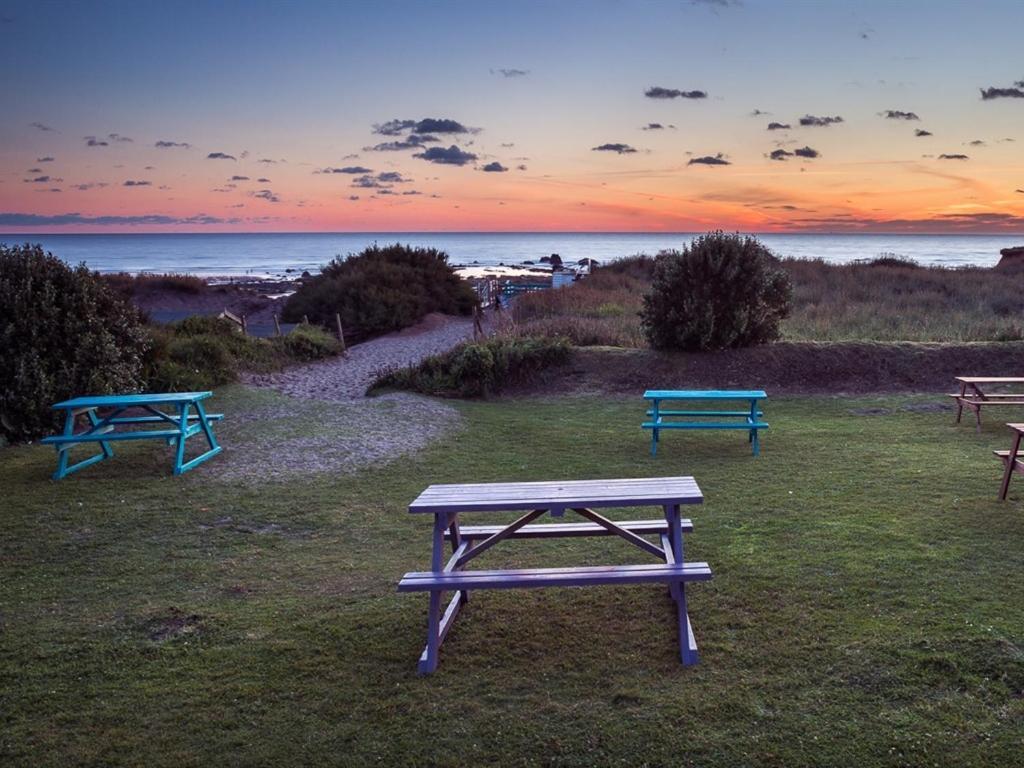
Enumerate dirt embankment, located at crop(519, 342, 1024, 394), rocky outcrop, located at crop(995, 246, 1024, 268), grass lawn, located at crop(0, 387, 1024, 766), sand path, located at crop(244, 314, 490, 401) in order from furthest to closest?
rocky outcrop, located at crop(995, 246, 1024, 268), sand path, located at crop(244, 314, 490, 401), dirt embankment, located at crop(519, 342, 1024, 394), grass lawn, located at crop(0, 387, 1024, 766)

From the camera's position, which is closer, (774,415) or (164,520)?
(164,520)

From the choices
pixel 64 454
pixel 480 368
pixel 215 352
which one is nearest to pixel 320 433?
pixel 64 454

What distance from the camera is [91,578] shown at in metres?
5.40

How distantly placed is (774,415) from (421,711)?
8699mm

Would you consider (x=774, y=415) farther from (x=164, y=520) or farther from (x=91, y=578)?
(x=91, y=578)

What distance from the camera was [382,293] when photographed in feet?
82.6

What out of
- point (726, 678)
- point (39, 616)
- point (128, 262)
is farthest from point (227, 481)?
point (128, 262)

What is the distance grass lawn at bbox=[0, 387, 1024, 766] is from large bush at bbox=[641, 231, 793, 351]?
6.60 metres

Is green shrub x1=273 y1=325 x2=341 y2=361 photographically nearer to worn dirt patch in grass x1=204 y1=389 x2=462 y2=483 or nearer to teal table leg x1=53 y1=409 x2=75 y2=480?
→ worn dirt patch in grass x1=204 y1=389 x2=462 y2=483

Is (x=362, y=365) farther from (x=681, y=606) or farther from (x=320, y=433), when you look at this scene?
(x=681, y=606)

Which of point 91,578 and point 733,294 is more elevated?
point 733,294

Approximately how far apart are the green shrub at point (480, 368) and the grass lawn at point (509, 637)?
5963 mm

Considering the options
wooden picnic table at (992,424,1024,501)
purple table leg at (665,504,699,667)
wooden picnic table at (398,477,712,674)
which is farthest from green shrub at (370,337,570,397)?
purple table leg at (665,504,699,667)

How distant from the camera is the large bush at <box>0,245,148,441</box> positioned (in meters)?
9.76
